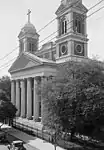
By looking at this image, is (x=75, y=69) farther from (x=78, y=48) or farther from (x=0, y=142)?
(x=78, y=48)

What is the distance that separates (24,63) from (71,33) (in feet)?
44.5

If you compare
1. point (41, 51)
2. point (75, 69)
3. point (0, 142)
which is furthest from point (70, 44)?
point (0, 142)

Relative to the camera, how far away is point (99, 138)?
16891mm

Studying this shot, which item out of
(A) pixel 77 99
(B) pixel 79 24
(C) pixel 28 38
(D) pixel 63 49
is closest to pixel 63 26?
(B) pixel 79 24

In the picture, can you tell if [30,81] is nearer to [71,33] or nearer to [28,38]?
Result: [71,33]

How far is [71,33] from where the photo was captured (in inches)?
1489

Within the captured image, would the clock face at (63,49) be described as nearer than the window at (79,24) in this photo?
Yes

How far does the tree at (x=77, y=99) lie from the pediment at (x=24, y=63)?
62.1 feet

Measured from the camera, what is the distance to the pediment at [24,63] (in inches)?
1548

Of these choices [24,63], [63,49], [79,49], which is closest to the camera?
[79,49]

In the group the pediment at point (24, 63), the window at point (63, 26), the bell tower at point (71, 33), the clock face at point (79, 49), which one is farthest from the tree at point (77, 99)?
the window at point (63, 26)

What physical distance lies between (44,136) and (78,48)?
21.6m

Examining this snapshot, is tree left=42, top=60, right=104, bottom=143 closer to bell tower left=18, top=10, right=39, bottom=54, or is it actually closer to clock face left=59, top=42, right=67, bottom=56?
clock face left=59, top=42, right=67, bottom=56

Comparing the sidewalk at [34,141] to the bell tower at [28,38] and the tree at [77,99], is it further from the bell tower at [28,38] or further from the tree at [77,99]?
the bell tower at [28,38]
